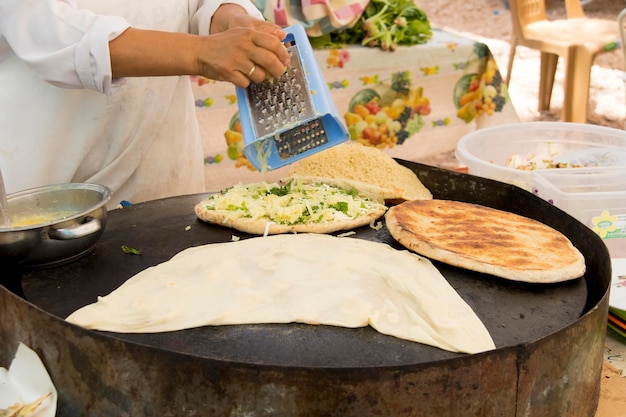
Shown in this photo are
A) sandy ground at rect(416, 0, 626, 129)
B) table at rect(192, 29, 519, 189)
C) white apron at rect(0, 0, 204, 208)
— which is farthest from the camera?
sandy ground at rect(416, 0, 626, 129)

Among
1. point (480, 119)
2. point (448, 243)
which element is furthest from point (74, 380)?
point (480, 119)

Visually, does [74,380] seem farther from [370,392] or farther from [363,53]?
[363,53]

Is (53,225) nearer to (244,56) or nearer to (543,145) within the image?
(244,56)

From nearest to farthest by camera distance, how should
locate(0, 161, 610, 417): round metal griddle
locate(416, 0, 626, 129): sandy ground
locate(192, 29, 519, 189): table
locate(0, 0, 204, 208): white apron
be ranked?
locate(0, 161, 610, 417): round metal griddle
locate(0, 0, 204, 208): white apron
locate(192, 29, 519, 189): table
locate(416, 0, 626, 129): sandy ground

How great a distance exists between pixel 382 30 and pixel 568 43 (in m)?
2.55

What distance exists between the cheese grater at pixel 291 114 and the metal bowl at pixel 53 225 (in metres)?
0.46

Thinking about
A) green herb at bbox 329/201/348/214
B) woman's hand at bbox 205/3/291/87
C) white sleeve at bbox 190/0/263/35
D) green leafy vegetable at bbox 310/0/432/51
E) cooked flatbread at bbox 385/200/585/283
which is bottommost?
cooked flatbread at bbox 385/200/585/283

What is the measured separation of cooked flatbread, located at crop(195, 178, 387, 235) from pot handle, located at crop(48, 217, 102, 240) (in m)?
0.39

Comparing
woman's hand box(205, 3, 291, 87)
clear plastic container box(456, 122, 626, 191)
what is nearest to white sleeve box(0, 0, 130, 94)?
woman's hand box(205, 3, 291, 87)

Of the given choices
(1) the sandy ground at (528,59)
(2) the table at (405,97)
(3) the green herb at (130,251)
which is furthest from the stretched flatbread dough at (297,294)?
(1) the sandy ground at (528,59)

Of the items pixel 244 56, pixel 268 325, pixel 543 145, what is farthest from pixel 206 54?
pixel 543 145

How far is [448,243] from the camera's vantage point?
186 centimetres

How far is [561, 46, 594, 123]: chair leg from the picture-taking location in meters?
5.74

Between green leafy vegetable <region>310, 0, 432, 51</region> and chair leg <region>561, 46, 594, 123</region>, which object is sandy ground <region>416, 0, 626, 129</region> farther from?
green leafy vegetable <region>310, 0, 432, 51</region>
